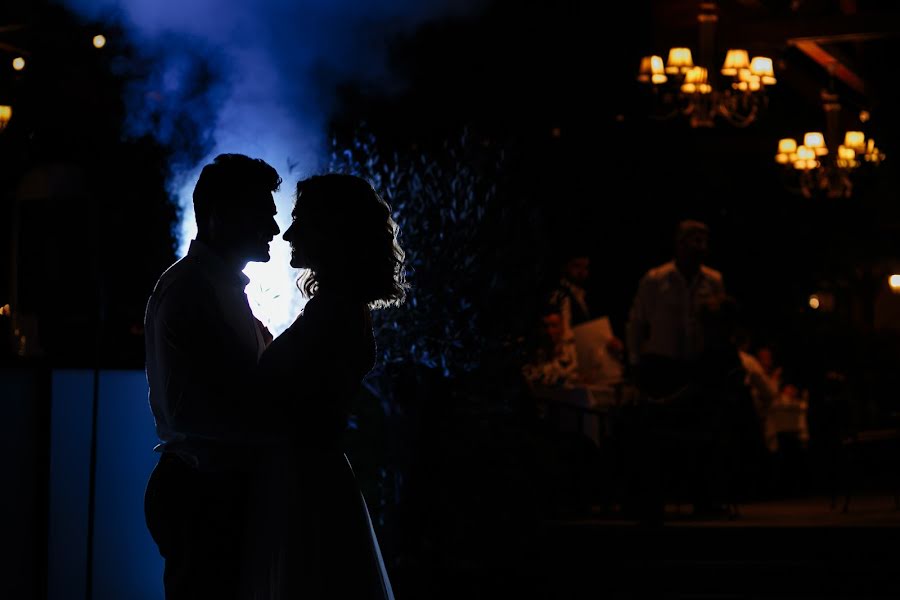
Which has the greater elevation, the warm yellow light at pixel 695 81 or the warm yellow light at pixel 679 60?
the warm yellow light at pixel 679 60

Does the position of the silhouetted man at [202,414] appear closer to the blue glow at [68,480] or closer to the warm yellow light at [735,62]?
the blue glow at [68,480]

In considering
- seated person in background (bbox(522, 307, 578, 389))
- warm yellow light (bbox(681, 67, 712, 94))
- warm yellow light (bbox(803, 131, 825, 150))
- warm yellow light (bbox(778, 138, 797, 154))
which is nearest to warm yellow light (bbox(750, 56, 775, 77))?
warm yellow light (bbox(681, 67, 712, 94))

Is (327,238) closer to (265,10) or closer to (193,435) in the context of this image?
(193,435)

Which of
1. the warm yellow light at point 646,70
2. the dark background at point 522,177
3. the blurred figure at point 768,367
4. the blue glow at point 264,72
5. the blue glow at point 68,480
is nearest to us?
the blue glow at point 68,480

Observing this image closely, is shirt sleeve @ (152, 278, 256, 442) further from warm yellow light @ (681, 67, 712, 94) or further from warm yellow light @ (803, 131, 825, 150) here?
warm yellow light @ (803, 131, 825, 150)

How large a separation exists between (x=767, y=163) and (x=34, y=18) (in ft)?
33.6

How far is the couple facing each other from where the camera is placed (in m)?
2.61

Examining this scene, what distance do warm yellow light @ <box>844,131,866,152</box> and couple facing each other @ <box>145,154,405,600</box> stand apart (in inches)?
439

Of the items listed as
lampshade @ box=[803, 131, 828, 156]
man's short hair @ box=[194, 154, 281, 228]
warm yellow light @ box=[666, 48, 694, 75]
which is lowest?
man's short hair @ box=[194, 154, 281, 228]

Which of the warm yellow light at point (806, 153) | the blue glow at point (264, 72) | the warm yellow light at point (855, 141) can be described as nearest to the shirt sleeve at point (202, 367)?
the blue glow at point (264, 72)

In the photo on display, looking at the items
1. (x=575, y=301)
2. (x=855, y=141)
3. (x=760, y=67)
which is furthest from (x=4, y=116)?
(x=855, y=141)

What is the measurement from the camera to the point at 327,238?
2.72 meters

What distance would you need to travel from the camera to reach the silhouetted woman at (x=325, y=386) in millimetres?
2627

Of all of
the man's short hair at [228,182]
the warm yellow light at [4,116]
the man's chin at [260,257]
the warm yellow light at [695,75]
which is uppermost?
the warm yellow light at [695,75]
